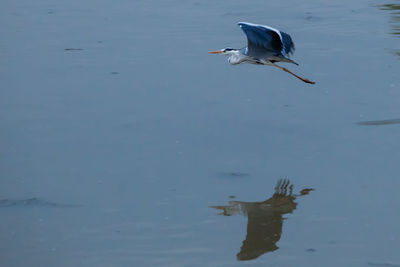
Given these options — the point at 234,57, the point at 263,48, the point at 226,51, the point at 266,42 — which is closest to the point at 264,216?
the point at 266,42

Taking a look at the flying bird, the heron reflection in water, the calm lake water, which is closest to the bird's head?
the flying bird

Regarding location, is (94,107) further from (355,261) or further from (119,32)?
(355,261)

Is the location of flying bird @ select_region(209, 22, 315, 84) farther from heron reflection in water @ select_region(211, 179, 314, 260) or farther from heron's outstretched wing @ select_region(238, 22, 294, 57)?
heron reflection in water @ select_region(211, 179, 314, 260)

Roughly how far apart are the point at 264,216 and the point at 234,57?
307cm

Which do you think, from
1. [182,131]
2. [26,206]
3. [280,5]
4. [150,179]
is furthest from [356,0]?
[26,206]

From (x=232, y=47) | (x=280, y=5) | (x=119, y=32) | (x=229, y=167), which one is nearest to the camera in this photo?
(x=229, y=167)

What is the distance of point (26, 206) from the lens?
19.9ft

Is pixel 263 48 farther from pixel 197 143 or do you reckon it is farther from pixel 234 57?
pixel 197 143

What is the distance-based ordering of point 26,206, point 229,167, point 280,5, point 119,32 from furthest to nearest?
1. point 280,5
2. point 119,32
3. point 229,167
4. point 26,206

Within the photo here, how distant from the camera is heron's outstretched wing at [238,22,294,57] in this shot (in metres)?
7.60

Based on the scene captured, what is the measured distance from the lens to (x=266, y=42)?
7.89m

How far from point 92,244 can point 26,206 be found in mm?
839

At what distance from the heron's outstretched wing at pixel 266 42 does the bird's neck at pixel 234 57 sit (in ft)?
0.71

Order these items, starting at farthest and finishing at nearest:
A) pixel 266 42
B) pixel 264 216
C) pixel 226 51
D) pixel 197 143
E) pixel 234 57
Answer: pixel 226 51, pixel 234 57, pixel 266 42, pixel 197 143, pixel 264 216
